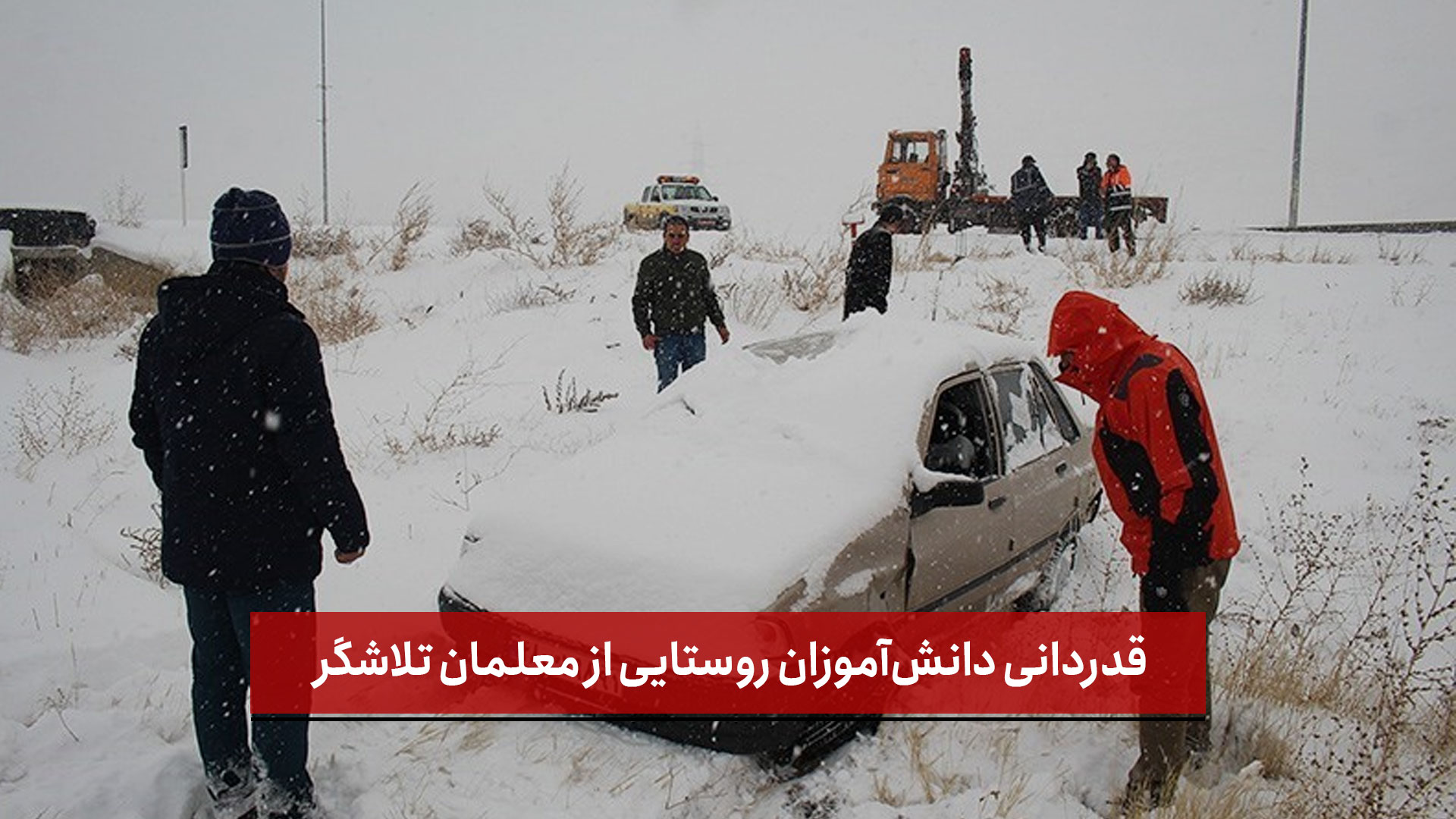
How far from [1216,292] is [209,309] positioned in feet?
36.7

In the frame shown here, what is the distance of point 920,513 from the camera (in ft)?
12.2

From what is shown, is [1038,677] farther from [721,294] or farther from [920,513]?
[721,294]

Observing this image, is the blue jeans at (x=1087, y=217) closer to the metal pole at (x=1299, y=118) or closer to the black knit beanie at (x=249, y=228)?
the metal pole at (x=1299, y=118)

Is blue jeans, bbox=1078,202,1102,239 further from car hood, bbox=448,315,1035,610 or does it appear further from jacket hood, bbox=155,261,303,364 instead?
jacket hood, bbox=155,261,303,364

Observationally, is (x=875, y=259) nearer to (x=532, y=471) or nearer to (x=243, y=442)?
(x=532, y=471)

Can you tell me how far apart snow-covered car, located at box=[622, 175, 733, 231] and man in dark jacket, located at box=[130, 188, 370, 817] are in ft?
74.6

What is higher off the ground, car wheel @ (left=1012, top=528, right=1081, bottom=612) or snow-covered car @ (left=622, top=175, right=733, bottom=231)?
snow-covered car @ (left=622, top=175, right=733, bottom=231)

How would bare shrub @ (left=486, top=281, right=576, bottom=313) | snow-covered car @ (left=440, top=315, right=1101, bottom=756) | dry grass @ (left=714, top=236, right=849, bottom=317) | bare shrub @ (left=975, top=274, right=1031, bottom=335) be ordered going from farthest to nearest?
bare shrub @ (left=486, top=281, right=576, bottom=313)
dry grass @ (left=714, top=236, right=849, bottom=317)
bare shrub @ (left=975, top=274, right=1031, bottom=335)
snow-covered car @ (left=440, top=315, right=1101, bottom=756)

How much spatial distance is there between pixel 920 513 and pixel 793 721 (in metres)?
1.01

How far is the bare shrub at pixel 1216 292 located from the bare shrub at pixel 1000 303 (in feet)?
6.02

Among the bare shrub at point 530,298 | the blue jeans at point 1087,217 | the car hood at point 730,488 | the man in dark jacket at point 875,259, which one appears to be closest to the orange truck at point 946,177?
the blue jeans at point 1087,217

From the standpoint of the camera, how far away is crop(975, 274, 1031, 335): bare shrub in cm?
1044

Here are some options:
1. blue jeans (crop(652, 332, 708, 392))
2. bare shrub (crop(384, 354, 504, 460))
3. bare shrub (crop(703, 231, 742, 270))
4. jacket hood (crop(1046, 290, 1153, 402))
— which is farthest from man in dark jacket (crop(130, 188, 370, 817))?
bare shrub (crop(703, 231, 742, 270))

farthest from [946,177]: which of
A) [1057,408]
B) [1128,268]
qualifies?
[1057,408]
